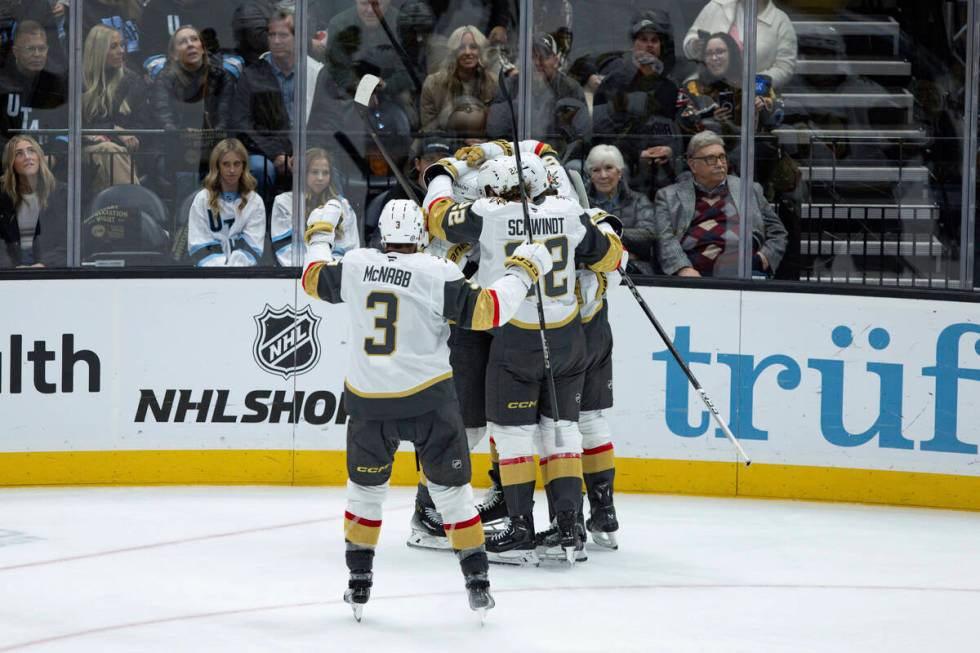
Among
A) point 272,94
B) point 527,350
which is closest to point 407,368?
point 527,350

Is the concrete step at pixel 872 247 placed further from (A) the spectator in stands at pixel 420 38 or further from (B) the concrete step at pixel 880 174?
(A) the spectator in stands at pixel 420 38

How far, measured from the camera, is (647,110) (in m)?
7.12

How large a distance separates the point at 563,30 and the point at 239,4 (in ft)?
Result: 4.99

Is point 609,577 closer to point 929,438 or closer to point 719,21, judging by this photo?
point 929,438

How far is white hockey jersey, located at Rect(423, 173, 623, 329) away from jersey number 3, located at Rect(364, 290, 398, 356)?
994 millimetres

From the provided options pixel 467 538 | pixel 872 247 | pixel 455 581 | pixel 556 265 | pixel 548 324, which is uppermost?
pixel 872 247

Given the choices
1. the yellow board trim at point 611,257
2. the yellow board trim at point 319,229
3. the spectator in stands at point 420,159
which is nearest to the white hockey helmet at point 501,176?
the yellow board trim at point 611,257

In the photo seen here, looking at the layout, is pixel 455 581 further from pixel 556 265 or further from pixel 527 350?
pixel 556 265

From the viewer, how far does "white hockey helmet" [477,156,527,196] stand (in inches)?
214

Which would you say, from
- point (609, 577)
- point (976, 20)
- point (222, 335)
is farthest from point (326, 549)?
point (976, 20)

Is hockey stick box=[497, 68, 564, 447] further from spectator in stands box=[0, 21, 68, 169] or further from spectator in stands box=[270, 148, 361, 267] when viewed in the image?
spectator in stands box=[0, 21, 68, 169]

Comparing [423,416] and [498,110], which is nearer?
[423,416]

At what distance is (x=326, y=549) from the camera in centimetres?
581

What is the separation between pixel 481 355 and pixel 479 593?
4.79ft
